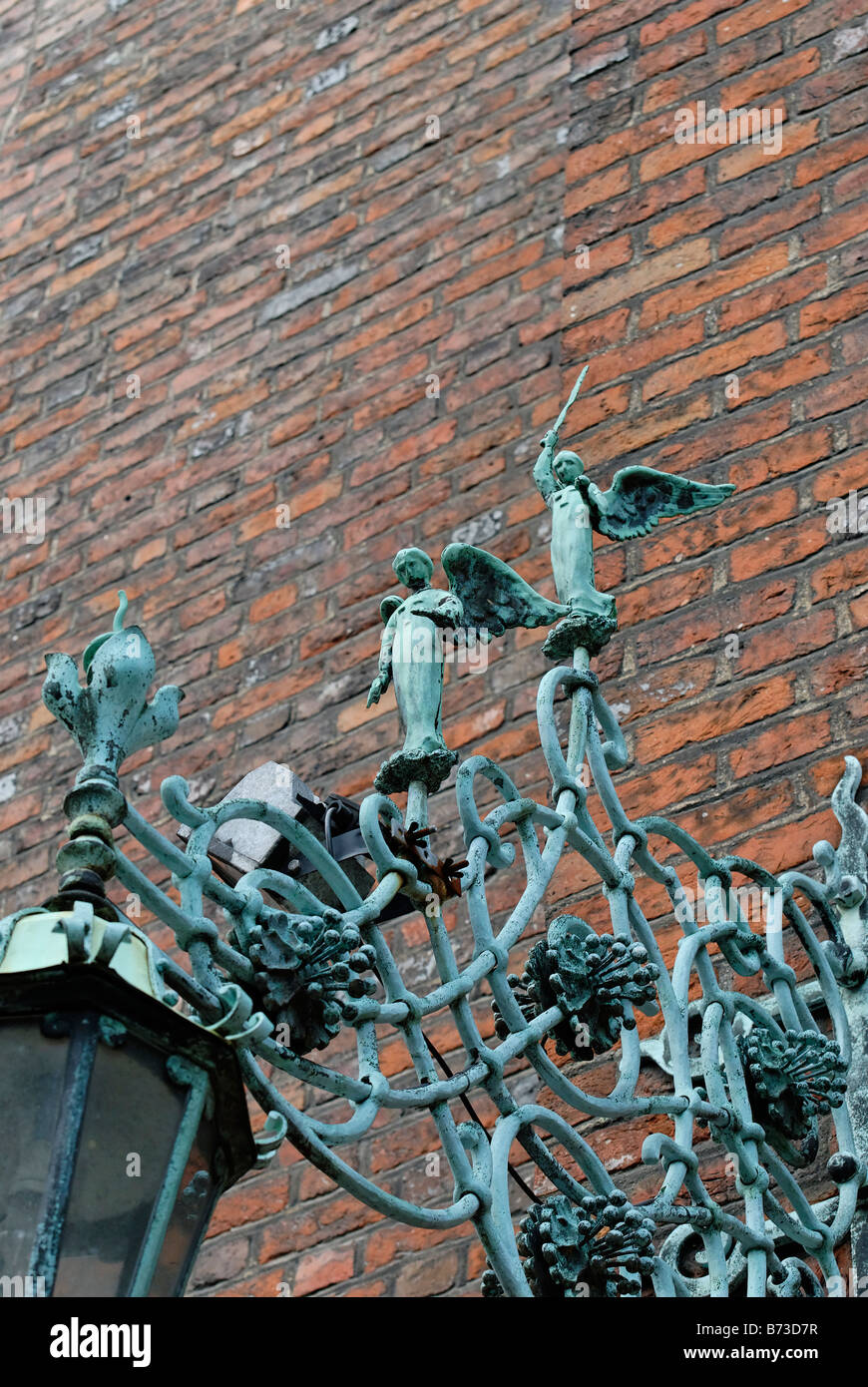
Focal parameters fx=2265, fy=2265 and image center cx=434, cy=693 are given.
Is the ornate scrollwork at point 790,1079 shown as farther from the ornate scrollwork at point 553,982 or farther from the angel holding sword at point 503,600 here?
the angel holding sword at point 503,600

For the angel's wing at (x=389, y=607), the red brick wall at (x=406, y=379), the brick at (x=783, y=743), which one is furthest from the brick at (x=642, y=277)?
the angel's wing at (x=389, y=607)

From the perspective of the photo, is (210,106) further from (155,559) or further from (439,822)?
(439,822)

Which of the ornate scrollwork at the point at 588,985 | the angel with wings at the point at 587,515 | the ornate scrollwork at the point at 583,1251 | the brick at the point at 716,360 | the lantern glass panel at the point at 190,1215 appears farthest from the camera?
the brick at the point at 716,360

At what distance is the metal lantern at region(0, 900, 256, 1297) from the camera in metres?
1.87

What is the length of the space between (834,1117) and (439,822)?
168 centimetres

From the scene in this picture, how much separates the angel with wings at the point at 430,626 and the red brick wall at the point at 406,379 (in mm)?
1077

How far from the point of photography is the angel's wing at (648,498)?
11.6 ft

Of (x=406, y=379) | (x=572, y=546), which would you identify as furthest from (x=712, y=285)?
(x=572, y=546)

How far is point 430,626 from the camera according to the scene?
9.53ft

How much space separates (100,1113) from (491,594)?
4.76 feet

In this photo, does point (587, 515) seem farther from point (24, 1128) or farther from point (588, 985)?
point (24, 1128)

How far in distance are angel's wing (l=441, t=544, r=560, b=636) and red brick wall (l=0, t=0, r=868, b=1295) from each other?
1.07 meters

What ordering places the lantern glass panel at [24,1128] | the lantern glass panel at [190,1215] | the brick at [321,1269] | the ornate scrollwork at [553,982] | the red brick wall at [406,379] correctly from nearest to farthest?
1. the lantern glass panel at [24,1128]
2. the lantern glass panel at [190,1215]
3. the ornate scrollwork at [553,982]
4. the red brick wall at [406,379]
5. the brick at [321,1269]

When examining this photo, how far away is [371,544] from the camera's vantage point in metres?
5.81
